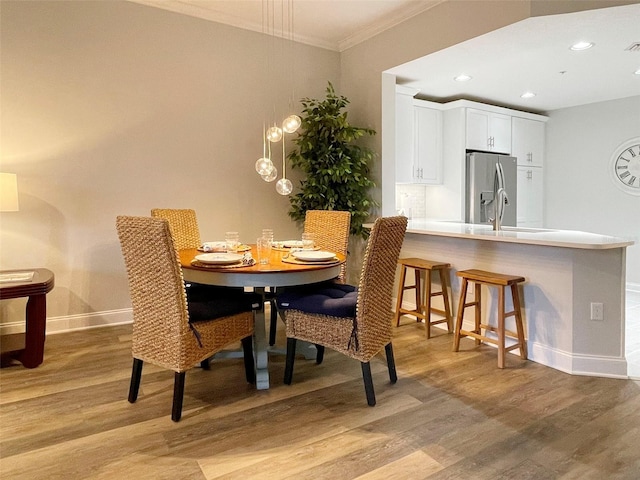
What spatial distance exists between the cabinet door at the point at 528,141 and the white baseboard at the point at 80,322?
5.27m

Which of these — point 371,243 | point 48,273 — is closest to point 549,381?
point 371,243

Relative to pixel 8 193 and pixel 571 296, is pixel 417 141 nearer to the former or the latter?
pixel 571 296

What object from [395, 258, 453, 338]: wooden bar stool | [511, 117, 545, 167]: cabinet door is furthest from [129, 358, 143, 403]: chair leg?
[511, 117, 545, 167]: cabinet door

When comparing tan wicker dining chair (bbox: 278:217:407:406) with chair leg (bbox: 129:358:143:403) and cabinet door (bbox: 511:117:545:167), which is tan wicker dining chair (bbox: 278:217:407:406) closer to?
chair leg (bbox: 129:358:143:403)

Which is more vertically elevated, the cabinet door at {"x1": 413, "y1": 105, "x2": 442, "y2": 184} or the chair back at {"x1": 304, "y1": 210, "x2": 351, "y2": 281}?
the cabinet door at {"x1": 413, "y1": 105, "x2": 442, "y2": 184}

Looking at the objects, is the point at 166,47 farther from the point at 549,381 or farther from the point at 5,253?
the point at 549,381

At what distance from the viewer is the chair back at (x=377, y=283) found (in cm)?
218

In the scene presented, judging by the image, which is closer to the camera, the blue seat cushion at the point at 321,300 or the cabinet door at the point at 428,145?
the blue seat cushion at the point at 321,300

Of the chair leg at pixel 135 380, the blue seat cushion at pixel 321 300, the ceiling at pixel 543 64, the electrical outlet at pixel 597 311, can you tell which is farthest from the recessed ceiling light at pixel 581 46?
the chair leg at pixel 135 380

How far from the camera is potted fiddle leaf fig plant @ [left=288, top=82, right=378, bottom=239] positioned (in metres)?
3.98

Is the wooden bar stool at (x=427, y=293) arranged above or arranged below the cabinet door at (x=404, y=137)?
below

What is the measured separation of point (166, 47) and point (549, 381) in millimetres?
4026

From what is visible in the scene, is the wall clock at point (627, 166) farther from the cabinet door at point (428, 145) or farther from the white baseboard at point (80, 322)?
the white baseboard at point (80, 322)

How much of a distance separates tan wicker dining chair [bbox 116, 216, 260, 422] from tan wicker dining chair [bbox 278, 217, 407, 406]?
1.37ft
